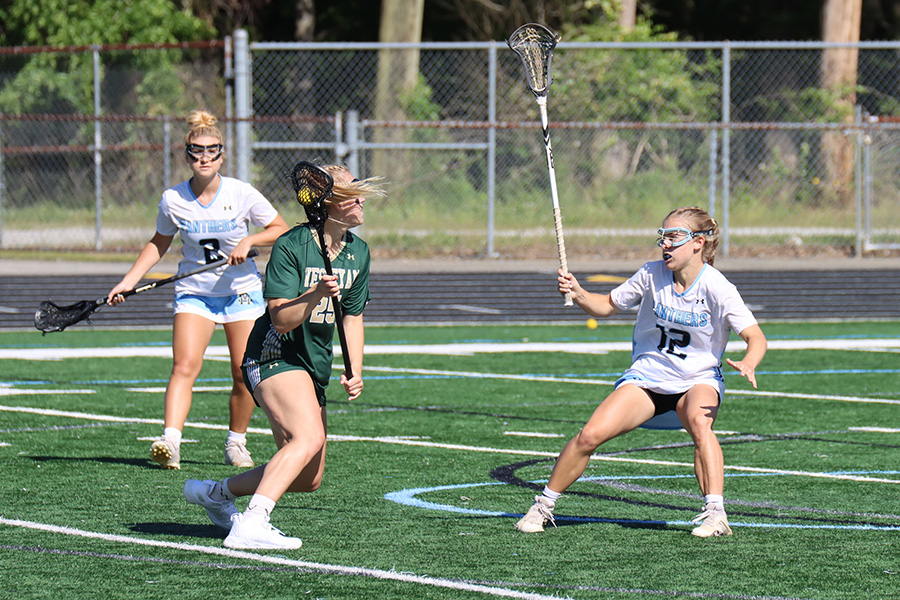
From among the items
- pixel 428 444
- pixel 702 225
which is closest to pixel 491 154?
pixel 428 444

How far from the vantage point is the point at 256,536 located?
5.35 m

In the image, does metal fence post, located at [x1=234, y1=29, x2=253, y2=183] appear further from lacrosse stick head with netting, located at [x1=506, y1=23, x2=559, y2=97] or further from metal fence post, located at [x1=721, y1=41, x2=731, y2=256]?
lacrosse stick head with netting, located at [x1=506, y1=23, x2=559, y2=97]

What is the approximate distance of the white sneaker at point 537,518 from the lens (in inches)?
232

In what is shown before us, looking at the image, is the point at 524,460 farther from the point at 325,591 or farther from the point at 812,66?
the point at 812,66

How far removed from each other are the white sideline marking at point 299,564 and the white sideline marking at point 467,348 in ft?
22.6

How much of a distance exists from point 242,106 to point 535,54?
37.1ft

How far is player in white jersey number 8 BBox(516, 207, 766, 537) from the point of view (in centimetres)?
584

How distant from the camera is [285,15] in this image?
1344 inches

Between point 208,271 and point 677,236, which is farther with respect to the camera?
point 208,271

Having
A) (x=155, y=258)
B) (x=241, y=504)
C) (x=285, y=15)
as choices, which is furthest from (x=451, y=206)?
(x=285, y=15)

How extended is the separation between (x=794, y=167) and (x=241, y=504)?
49.9 feet

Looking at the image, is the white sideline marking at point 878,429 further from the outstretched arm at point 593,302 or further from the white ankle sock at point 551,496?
the white ankle sock at point 551,496

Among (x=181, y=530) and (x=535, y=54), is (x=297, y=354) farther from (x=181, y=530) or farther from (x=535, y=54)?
(x=535, y=54)

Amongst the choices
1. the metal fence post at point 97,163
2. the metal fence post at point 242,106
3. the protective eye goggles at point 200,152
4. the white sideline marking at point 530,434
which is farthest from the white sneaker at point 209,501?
the metal fence post at point 97,163
